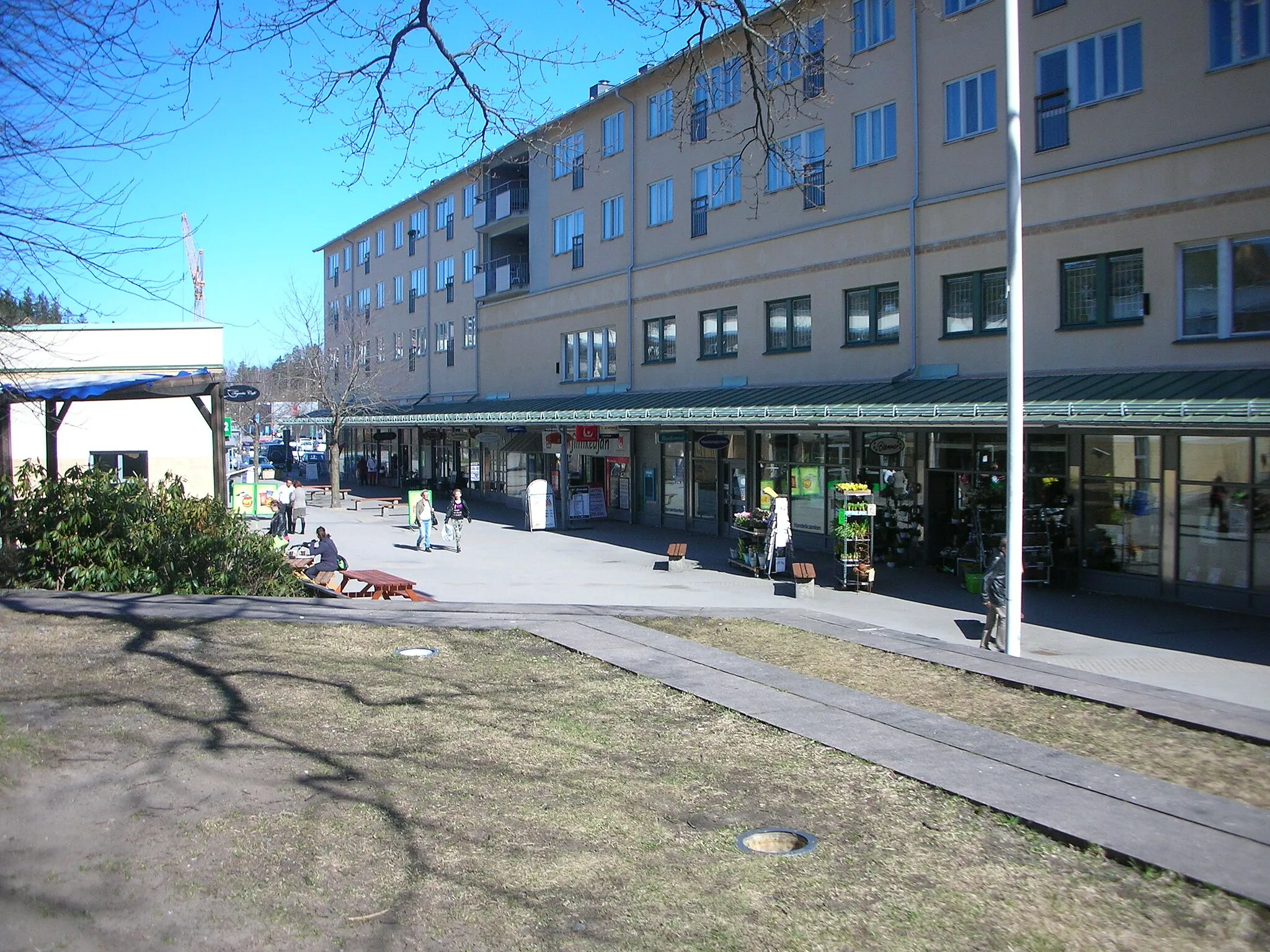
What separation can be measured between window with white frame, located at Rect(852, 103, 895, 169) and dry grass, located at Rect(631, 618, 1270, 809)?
1408cm

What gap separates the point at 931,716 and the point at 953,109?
53.3ft

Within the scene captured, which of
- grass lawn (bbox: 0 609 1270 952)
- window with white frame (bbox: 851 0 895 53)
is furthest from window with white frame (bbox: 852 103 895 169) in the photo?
grass lawn (bbox: 0 609 1270 952)

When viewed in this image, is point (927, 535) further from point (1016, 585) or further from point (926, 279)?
point (1016, 585)

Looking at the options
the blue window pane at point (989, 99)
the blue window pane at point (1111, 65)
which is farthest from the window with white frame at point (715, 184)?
the blue window pane at point (1111, 65)

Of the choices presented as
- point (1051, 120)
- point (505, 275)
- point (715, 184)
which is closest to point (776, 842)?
point (1051, 120)

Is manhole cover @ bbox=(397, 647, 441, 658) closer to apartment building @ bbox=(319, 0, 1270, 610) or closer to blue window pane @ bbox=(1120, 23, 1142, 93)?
apartment building @ bbox=(319, 0, 1270, 610)

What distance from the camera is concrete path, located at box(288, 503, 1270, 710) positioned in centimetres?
1284

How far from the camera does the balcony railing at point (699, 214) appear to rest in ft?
92.4

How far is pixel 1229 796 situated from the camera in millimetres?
6344

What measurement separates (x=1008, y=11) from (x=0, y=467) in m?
15.5

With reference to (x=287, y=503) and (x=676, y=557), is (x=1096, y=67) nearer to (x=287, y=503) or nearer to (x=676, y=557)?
(x=676, y=557)

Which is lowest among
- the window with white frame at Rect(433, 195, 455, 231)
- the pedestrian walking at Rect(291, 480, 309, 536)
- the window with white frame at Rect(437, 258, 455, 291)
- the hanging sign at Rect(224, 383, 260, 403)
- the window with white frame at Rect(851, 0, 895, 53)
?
the pedestrian walking at Rect(291, 480, 309, 536)

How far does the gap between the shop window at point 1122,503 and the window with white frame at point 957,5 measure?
29.2ft

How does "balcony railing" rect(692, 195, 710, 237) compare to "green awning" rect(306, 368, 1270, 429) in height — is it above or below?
above
